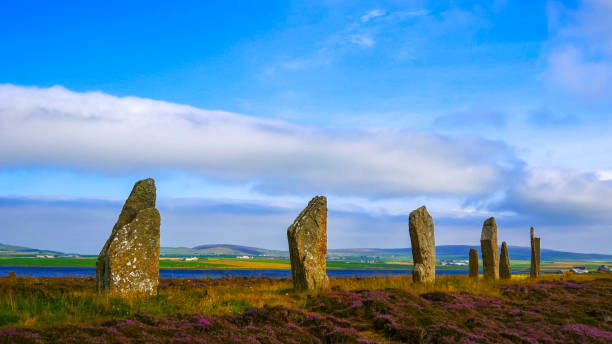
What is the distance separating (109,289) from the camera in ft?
48.4

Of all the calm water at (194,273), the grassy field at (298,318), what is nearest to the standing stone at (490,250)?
the calm water at (194,273)

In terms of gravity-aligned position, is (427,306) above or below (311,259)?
below

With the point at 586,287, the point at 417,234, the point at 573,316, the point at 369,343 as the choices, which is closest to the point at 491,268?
the point at 586,287

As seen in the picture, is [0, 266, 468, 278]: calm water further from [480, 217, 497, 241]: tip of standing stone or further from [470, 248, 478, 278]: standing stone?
[480, 217, 497, 241]: tip of standing stone

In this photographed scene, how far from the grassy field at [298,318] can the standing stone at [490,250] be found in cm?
A: 1039

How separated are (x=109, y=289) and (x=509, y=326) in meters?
13.1

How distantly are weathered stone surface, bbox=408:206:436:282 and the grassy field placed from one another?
124 inches

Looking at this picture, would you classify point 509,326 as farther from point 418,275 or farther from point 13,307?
point 13,307

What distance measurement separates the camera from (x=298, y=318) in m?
13.8

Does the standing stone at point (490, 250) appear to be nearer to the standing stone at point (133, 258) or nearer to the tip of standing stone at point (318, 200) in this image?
the tip of standing stone at point (318, 200)

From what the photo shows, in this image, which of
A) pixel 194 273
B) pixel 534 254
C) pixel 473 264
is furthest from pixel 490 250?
pixel 194 273

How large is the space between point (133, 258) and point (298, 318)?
18.5ft

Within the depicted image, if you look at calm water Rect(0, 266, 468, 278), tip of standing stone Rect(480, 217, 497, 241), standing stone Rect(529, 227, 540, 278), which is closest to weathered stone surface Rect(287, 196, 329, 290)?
calm water Rect(0, 266, 468, 278)

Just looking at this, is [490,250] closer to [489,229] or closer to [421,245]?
[489,229]
